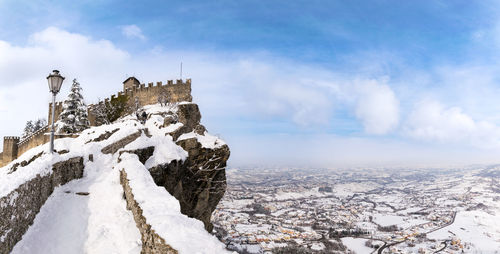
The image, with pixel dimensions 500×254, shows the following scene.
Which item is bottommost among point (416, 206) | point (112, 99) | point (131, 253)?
point (416, 206)

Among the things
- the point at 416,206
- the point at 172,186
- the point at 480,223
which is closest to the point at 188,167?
the point at 172,186

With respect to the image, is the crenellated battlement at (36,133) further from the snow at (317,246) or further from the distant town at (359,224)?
the snow at (317,246)

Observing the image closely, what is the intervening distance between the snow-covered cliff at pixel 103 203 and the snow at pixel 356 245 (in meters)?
39.6

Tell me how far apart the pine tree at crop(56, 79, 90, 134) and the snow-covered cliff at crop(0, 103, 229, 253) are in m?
13.6

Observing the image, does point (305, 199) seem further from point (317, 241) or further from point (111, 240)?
point (111, 240)

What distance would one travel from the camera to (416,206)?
90750mm

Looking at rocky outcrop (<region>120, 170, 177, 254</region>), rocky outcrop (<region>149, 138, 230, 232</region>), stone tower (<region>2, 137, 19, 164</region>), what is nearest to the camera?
rocky outcrop (<region>120, 170, 177, 254</region>)

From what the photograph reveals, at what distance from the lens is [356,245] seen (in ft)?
157

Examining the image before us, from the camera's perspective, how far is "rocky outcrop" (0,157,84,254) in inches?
219

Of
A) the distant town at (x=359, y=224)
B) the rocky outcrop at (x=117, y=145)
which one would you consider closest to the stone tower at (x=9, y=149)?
the rocky outcrop at (x=117, y=145)

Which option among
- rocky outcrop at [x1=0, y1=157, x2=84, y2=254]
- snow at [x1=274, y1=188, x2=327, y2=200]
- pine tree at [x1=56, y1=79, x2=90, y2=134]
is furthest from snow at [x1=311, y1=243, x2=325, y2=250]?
snow at [x1=274, y1=188, x2=327, y2=200]

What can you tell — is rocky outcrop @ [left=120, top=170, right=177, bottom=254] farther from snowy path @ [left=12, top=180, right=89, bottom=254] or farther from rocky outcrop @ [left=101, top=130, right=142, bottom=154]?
rocky outcrop @ [left=101, top=130, right=142, bottom=154]

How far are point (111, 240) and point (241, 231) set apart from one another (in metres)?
47.4

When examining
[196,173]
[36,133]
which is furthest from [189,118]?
[36,133]
